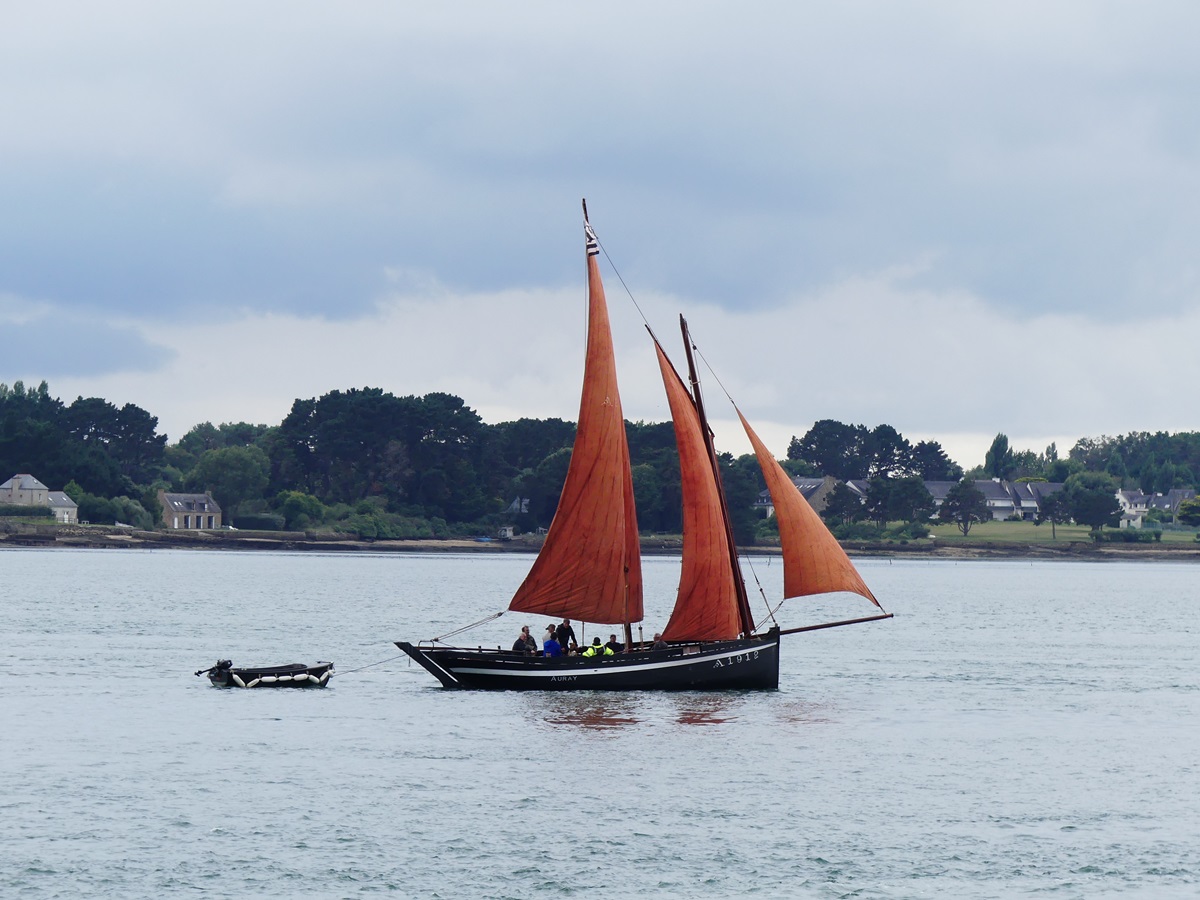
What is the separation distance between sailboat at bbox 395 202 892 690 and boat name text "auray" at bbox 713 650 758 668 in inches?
1.9

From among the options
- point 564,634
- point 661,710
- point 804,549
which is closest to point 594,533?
point 564,634

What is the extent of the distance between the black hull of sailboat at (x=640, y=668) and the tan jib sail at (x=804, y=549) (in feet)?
8.19

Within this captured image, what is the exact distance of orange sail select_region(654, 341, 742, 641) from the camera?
58719 mm

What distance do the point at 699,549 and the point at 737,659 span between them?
4022 mm

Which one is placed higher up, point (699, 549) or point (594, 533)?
point (594, 533)

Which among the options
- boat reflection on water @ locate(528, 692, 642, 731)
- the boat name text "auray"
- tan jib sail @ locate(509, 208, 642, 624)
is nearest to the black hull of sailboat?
the boat name text "auray"

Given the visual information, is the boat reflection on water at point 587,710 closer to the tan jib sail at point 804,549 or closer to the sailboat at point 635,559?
the sailboat at point 635,559

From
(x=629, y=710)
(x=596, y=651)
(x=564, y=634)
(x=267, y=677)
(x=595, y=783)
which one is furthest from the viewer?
(x=267, y=677)

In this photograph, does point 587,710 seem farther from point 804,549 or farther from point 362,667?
point 362,667

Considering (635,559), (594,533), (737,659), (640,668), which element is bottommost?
(640,668)

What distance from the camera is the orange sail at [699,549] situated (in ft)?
193

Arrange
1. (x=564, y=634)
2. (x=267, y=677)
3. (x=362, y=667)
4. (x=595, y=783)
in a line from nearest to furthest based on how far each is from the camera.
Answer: (x=595, y=783) → (x=564, y=634) → (x=267, y=677) → (x=362, y=667)

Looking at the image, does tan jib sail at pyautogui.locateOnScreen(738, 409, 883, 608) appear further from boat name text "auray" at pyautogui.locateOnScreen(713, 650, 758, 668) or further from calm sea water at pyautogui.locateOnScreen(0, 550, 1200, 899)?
calm sea water at pyautogui.locateOnScreen(0, 550, 1200, 899)

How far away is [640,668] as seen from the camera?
2285 inches
